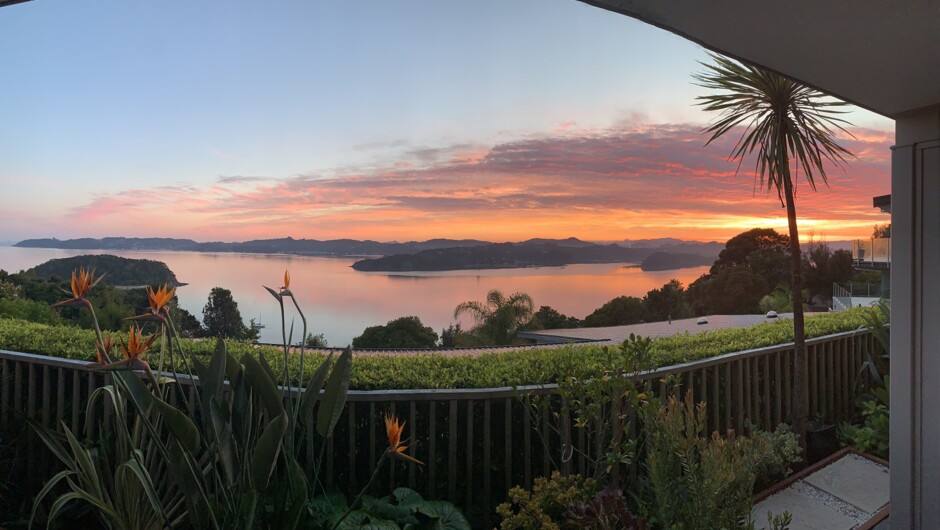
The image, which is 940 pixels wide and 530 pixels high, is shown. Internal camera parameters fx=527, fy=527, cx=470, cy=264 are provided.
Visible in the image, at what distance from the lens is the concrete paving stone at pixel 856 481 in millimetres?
2982

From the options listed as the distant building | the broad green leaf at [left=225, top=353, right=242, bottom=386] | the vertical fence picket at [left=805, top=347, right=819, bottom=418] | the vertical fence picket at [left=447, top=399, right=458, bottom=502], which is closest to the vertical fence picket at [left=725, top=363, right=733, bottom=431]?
the vertical fence picket at [left=805, top=347, right=819, bottom=418]

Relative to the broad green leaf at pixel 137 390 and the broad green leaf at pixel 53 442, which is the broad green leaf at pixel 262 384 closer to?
the broad green leaf at pixel 137 390

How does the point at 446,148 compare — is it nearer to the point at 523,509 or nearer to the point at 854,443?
the point at 854,443

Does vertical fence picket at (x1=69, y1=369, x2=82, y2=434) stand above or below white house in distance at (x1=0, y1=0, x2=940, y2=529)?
below

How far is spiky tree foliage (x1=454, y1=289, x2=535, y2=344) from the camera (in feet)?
59.1

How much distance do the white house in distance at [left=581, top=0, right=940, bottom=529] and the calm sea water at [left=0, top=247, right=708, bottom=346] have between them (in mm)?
6305

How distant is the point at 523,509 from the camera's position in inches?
81.2

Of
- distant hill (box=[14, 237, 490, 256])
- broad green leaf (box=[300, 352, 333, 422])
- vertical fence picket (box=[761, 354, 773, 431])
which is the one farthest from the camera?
distant hill (box=[14, 237, 490, 256])

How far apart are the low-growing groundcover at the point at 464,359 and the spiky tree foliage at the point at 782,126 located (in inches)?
31.0

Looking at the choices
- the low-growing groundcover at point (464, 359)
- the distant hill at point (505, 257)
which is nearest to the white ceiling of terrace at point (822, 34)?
the low-growing groundcover at point (464, 359)

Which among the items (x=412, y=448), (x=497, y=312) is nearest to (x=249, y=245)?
(x=497, y=312)

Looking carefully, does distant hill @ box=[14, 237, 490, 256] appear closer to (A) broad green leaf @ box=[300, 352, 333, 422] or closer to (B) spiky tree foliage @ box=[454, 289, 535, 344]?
(B) spiky tree foliage @ box=[454, 289, 535, 344]

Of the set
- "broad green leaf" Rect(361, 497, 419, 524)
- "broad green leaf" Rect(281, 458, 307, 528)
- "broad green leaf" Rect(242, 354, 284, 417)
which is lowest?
"broad green leaf" Rect(361, 497, 419, 524)

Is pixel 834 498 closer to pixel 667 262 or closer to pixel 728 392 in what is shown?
pixel 728 392
